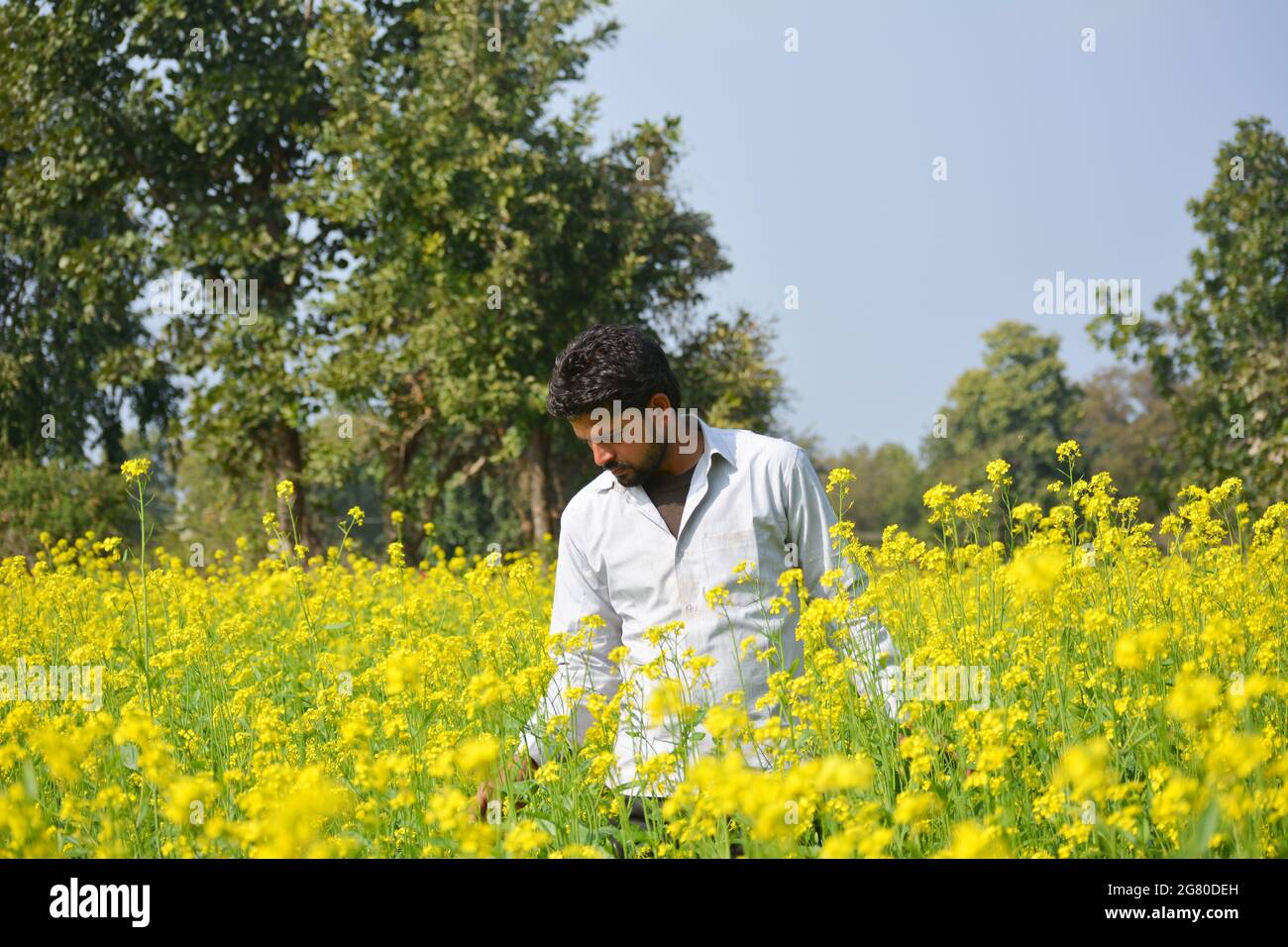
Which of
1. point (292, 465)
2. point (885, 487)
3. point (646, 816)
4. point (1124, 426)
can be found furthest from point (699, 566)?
point (885, 487)

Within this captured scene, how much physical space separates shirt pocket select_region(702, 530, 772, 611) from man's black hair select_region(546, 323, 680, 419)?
0.39 metres

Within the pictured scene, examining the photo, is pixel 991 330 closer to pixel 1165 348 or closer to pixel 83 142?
pixel 1165 348

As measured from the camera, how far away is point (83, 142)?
48.7ft

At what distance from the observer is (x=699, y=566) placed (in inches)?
124

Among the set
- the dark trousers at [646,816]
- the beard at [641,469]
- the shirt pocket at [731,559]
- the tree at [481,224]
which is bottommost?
the dark trousers at [646,816]

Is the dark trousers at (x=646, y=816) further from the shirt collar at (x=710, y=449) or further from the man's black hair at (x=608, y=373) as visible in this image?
the man's black hair at (x=608, y=373)

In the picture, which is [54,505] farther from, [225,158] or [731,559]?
[731,559]

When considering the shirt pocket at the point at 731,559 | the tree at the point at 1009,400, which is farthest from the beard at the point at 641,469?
the tree at the point at 1009,400

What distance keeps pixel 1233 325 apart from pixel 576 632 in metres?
15.1

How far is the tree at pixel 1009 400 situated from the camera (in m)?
50.8

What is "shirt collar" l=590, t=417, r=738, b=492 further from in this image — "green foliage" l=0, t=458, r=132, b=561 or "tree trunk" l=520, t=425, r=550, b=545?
"green foliage" l=0, t=458, r=132, b=561

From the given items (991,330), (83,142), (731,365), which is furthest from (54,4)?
(991,330)

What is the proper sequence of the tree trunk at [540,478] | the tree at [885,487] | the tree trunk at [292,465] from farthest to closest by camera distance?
the tree at [885,487]
the tree trunk at [540,478]
the tree trunk at [292,465]
